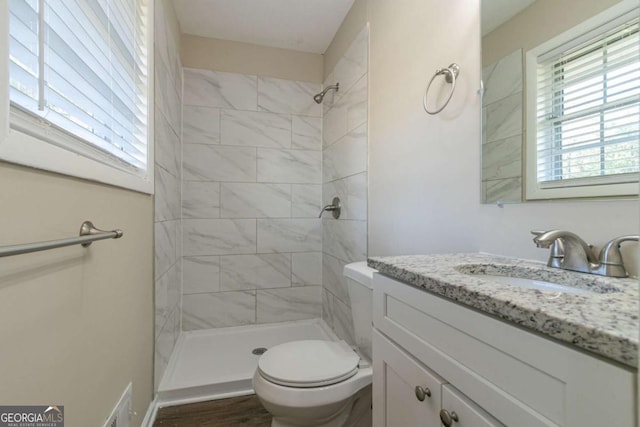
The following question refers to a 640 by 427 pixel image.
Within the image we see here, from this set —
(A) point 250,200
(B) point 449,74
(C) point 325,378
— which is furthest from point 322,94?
(C) point 325,378

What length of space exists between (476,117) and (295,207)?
1.77m

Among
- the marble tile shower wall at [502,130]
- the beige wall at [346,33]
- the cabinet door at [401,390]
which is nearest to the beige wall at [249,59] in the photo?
the beige wall at [346,33]

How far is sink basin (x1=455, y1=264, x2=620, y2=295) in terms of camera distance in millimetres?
665

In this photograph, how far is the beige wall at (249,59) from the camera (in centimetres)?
241

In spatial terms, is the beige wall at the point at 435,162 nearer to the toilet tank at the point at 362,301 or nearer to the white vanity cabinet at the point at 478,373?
the toilet tank at the point at 362,301

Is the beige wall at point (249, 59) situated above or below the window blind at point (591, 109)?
above

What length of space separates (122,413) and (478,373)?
1.29 m

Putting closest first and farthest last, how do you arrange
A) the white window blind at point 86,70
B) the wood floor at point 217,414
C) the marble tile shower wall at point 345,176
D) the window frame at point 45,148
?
the window frame at point 45,148
the white window blind at point 86,70
the wood floor at point 217,414
the marble tile shower wall at point 345,176

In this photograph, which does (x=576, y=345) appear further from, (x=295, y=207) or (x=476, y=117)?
(x=295, y=207)

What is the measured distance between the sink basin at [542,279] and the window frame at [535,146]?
0.22 m

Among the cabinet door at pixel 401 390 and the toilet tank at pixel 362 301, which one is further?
the toilet tank at pixel 362 301

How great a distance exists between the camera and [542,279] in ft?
2.58

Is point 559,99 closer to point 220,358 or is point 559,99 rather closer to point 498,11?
point 498,11

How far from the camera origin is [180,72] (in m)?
2.33
